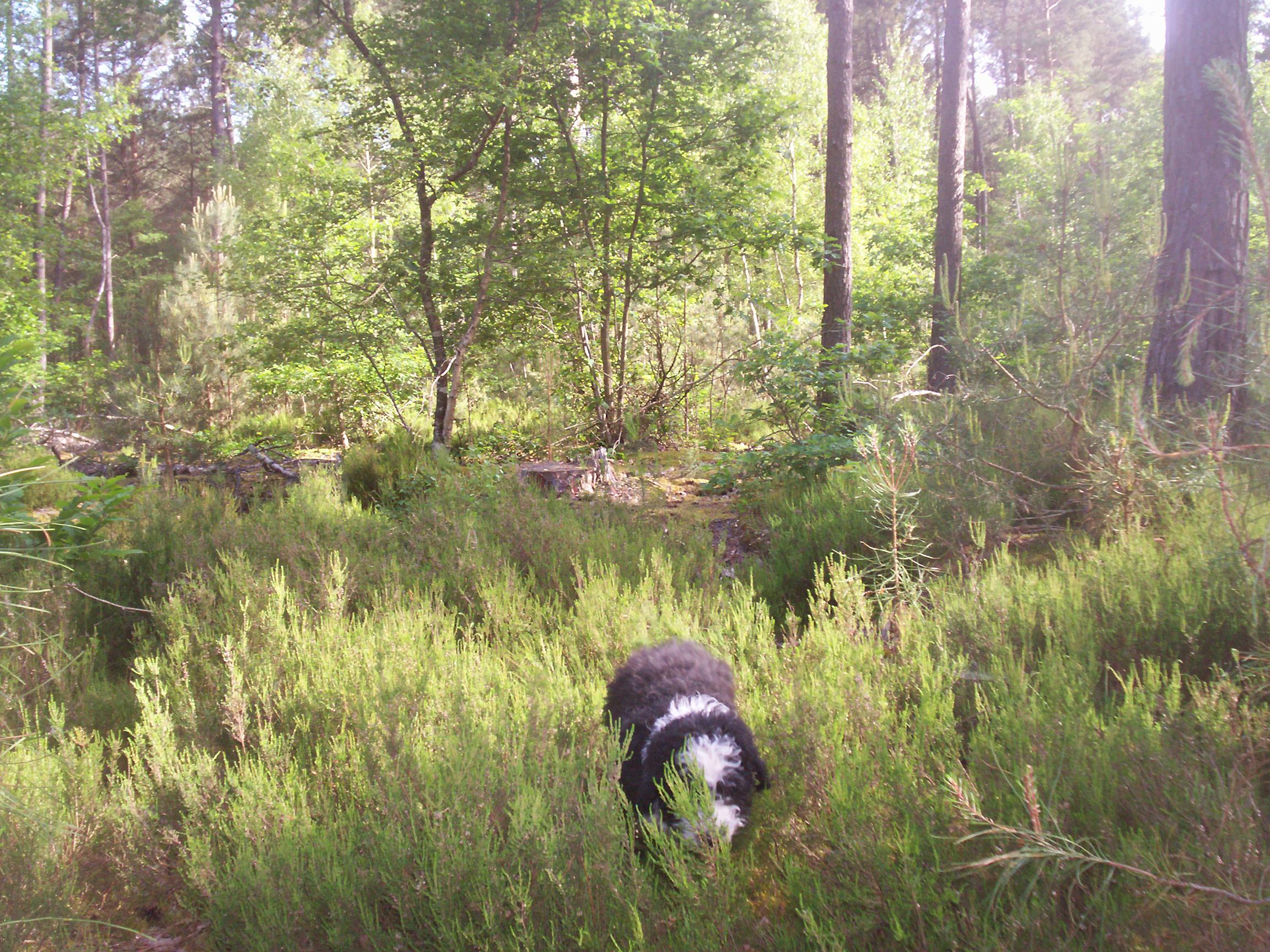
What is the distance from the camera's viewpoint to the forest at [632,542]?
1.96 meters

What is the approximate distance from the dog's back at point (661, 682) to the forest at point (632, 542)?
0.12 meters

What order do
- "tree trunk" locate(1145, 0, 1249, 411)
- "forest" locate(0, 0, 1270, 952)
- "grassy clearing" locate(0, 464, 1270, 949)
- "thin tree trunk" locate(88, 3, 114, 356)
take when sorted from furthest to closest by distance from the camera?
"thin tree trunk" locate(88, 3, 114, 356)
"tree trunk" locate(1145, 0, 1249, 411)
"forest" locate(0, 0, 1270, 952)
"grassy clearing" locate(0, 464, 1270, 949)

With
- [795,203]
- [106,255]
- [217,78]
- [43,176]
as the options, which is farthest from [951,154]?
[217,78]

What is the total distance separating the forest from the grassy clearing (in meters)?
0.02

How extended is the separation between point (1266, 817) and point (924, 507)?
2.83m

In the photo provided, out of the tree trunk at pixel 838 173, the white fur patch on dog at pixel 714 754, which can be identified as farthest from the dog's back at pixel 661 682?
the tree trunk at pixel 838 173

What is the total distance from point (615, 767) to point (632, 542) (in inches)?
124

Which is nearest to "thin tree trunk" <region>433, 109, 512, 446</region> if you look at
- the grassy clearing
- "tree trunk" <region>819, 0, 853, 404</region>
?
"tree trunk" <region>819, 0, 853, 404</region>

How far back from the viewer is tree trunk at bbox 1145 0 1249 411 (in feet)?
18.0

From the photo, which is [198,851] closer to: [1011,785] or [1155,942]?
[1011,785]

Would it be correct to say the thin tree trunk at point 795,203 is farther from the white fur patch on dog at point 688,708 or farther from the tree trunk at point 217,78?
the tree trunk at point 217,78

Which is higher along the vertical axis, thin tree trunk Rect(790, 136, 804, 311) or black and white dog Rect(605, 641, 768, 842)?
thin tree trunk Rect(790, 136, 804, 311)

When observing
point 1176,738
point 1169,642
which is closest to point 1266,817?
point 1176,738

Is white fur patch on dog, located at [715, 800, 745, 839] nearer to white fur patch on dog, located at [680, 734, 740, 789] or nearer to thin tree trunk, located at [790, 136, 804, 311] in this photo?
white fur patch on dog, located at [680, 734, 740, 789]
